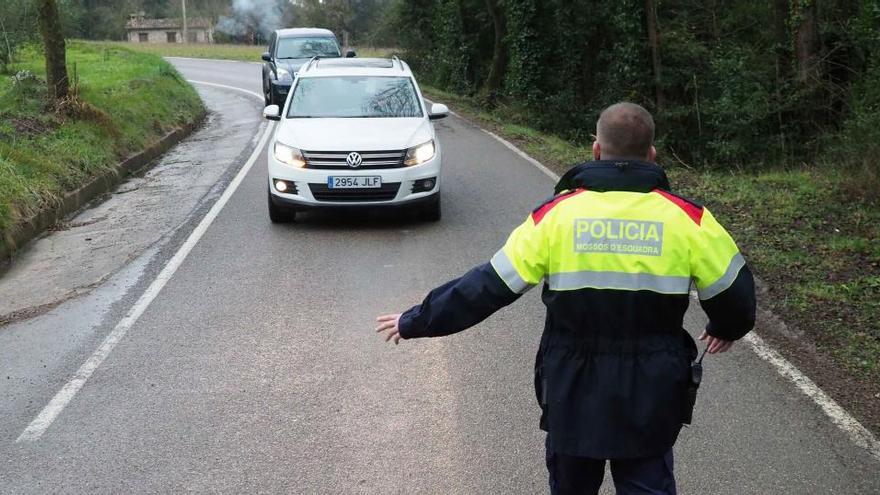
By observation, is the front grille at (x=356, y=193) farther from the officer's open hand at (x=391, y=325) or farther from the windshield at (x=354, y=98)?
the officer's open hand at (x=391, y=325)

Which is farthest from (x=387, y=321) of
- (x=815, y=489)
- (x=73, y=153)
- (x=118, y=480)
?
(x=73, y=153)

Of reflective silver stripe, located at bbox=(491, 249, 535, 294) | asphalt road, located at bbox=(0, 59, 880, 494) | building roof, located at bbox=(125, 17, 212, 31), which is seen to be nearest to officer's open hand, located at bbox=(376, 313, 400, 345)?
reflective silver stripe, located at bbox=(491, 249, 535, 294)

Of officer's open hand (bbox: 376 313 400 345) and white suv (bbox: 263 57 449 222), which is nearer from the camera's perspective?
officer's open hand (bbox: 376 313 400 345)

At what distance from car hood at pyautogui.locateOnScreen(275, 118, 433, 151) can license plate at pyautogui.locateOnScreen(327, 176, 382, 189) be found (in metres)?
0.31

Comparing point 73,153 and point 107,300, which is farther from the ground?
point 73,153

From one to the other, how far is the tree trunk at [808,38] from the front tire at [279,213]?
10.8 metres

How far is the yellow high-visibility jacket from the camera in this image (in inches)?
117

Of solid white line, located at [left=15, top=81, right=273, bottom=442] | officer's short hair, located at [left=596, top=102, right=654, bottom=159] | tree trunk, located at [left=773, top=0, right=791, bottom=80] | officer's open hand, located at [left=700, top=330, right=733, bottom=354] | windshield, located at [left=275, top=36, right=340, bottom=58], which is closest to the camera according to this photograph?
officer's short hair, located at [left=596, top=102, right=654, bottom=159]

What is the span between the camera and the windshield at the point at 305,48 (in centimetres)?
2325

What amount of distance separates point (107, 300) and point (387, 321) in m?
5.21

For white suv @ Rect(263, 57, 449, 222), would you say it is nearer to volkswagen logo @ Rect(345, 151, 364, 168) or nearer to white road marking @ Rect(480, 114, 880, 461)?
volkswagen logo @ Rect(345, 151, 364, 168)

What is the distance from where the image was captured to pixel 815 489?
4.47 meters

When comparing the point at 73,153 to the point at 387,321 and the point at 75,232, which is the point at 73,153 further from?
the point at 387,321

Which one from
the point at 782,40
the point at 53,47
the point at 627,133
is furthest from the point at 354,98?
the point at 782,40
